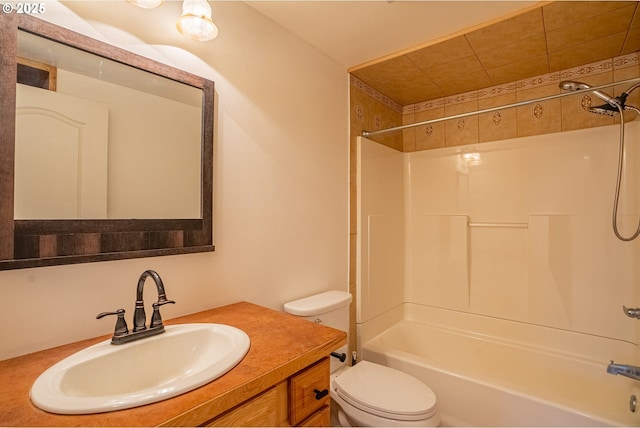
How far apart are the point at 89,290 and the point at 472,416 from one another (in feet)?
6.11

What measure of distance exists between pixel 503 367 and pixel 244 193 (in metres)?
2.07

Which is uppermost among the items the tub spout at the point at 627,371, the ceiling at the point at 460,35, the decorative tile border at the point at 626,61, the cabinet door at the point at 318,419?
the ceiling at the point at 460,35

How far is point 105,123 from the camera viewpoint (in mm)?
1062

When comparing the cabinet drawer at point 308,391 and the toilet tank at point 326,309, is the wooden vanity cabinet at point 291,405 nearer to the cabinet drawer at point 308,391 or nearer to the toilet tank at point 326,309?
the cabinet drawer at point 308,391

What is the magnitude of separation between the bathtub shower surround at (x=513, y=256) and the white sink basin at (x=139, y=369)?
1.34 m

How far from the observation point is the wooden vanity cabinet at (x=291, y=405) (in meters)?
0.78

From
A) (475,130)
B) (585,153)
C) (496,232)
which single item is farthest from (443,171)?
(585,153)

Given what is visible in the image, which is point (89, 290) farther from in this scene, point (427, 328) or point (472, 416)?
point (427, 328)

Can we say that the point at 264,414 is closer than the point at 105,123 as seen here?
Yes

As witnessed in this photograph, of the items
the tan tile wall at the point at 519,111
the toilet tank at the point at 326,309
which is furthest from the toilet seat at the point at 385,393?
the tan tile wall at the point at 519,111

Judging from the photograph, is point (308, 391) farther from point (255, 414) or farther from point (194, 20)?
point (194, 20)

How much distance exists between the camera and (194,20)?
3.76 ft

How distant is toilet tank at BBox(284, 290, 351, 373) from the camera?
1.61 meters

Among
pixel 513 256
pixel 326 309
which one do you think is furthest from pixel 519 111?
pixel 326 309
